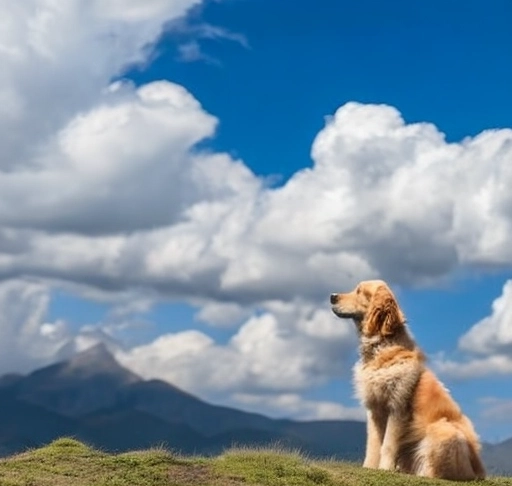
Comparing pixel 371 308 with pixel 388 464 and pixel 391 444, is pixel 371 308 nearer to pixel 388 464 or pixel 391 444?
pixel 391 444

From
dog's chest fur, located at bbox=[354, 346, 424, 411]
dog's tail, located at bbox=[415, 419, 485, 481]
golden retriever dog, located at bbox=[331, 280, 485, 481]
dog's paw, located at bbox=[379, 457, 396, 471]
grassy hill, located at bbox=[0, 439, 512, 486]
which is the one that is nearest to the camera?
grassy hill, located at bbox=[0, 439, 512, 486]

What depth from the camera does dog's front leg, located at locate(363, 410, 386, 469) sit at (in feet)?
57.7

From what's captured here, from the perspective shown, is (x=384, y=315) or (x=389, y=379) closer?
(x=389, y=379)

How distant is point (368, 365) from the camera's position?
17922 millimetres

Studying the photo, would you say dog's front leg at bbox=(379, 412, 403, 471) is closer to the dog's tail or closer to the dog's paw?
the dog's paw

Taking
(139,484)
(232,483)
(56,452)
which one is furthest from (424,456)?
(56,452)

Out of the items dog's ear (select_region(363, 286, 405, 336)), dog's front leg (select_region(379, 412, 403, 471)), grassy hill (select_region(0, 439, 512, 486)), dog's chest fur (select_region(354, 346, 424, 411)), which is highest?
dog's ear (select_region(363, 286, 405, 336))

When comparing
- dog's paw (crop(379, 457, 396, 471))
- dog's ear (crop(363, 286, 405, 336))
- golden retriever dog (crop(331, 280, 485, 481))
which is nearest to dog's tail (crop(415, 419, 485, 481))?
golden retriever dog (crop(331, 280, 485, 481))

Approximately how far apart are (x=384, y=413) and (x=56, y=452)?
18.0ft

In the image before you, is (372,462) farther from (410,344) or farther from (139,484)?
(139,484)

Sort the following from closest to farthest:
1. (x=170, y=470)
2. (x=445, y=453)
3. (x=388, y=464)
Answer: (x=170, y=470)
(x=445, y=453)
(x=388, y=464)

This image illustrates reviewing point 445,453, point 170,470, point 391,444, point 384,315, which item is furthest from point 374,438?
point 170,470

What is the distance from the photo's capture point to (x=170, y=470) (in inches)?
606

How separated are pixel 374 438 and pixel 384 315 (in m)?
2.11
